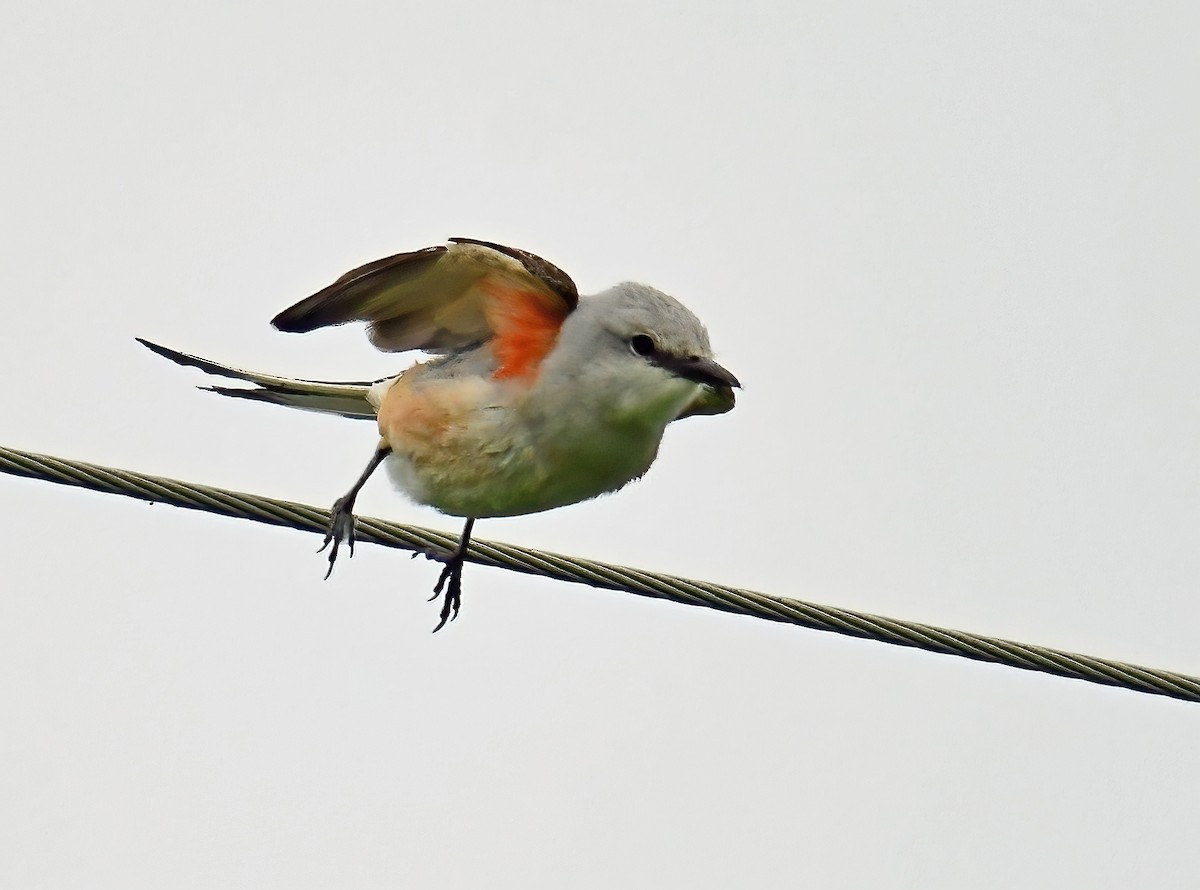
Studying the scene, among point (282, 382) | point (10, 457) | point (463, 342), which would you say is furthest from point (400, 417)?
point (10, 457)

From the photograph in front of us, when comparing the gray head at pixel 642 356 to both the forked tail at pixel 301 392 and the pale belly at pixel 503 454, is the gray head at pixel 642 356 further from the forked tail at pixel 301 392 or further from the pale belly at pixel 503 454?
the forked tail at pixel 301 392

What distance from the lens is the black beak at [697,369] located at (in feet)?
24.5

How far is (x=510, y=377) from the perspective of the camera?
26.3 feet

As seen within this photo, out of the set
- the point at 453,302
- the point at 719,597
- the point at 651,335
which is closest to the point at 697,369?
the point at 651,335

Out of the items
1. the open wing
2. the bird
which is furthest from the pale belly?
the open wing

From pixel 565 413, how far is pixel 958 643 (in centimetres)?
179

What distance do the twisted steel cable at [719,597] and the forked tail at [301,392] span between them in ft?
5.56

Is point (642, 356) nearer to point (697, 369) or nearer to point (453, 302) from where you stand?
point (697, 369)

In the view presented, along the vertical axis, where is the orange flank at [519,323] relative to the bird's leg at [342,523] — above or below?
above

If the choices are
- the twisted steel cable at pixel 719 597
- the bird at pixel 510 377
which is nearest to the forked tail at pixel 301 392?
the bird at pixel 510 377

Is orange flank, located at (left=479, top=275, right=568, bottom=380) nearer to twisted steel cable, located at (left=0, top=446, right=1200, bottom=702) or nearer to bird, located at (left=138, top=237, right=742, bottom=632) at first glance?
bird, located at (left=138, top=237, right=742, bottom=632)

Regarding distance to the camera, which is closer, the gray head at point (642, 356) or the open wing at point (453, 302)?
the gray head at point (642, 356)

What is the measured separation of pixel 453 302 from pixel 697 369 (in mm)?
1493

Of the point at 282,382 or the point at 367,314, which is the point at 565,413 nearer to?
the point at 367,314
